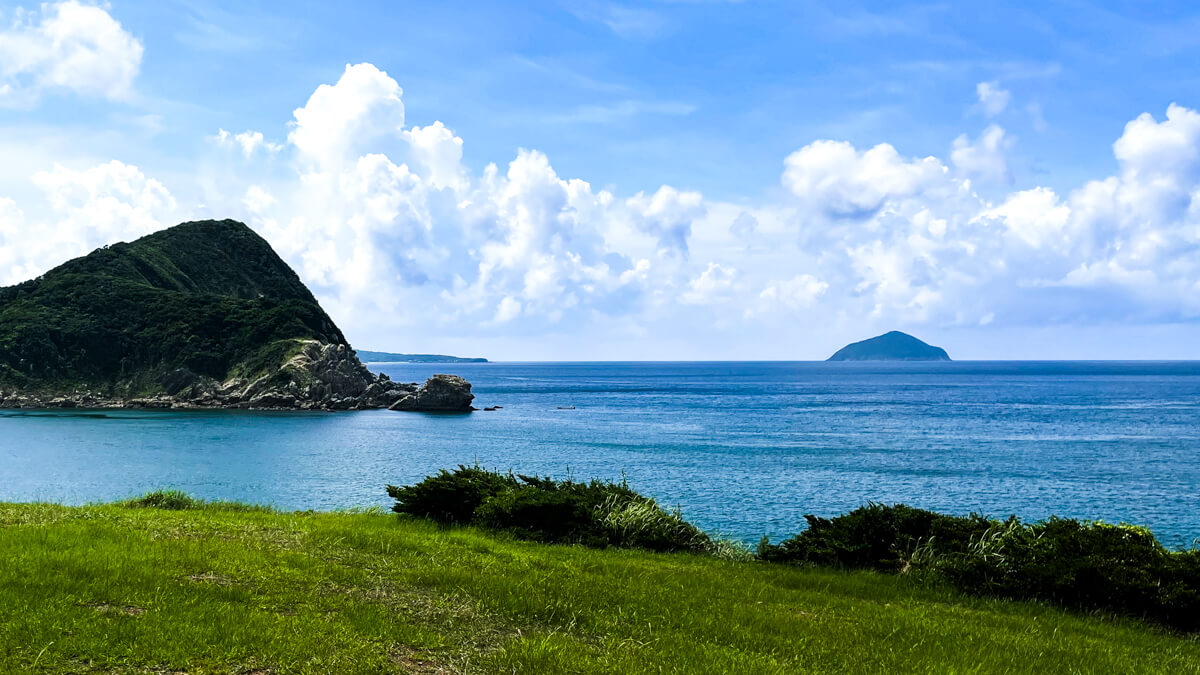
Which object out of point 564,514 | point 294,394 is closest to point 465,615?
point 564,514

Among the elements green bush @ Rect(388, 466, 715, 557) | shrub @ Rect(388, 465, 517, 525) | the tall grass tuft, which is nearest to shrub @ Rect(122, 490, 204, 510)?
the tall grass tuft

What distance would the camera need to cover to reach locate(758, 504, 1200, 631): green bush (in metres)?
12.2

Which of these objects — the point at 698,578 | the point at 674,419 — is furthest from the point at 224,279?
the point at 698,578

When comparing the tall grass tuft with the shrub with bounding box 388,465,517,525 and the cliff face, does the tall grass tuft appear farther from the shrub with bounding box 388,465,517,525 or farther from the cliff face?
the cliff face

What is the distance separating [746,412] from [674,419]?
15.4 m

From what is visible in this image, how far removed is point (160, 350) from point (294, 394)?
26.3 metres

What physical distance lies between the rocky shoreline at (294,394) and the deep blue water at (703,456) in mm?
6735

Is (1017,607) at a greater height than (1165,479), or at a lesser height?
greater

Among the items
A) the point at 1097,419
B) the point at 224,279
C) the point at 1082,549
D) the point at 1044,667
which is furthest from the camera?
the point at 224,279

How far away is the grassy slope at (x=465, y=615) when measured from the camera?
317 inches

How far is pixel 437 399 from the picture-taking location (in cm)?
11556

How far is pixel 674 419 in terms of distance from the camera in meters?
103

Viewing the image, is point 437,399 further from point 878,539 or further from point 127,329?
point 878,539

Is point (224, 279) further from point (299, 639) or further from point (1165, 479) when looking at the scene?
point (299, 639)
